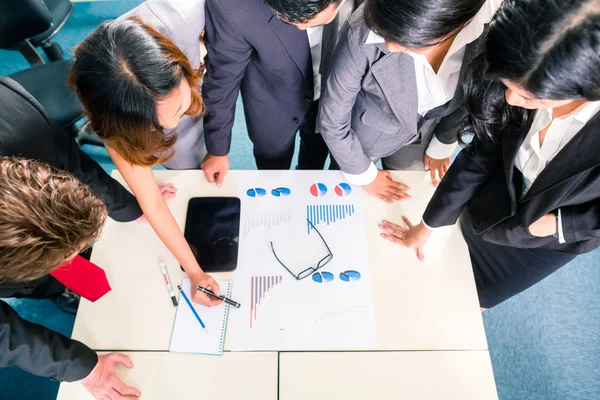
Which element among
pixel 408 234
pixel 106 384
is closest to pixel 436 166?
pixel 408 234

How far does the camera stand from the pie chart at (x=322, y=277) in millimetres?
1176

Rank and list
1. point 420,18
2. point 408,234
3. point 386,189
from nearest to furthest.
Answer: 1. point 420,18
2. point 408,234
3. point 386,189

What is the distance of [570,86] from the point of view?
0.66m

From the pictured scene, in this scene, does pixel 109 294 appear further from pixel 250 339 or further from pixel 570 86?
pixel 570 86

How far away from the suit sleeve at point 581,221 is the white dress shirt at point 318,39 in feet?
2.46

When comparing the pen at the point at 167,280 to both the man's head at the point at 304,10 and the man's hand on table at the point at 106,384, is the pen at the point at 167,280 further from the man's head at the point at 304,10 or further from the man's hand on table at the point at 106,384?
the man's head at the point at 304,10

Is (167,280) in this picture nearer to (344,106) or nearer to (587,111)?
(344,106)

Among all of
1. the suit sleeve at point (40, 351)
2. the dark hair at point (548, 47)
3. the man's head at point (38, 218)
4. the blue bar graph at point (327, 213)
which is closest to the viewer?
the dark hair at point (548, 47)

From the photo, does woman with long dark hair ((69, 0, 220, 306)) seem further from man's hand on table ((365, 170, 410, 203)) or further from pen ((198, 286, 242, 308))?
man's hand on table ((365, 170, 410, 203))

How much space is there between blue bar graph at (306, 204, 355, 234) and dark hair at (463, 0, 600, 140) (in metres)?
0.63

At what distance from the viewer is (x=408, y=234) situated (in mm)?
1236

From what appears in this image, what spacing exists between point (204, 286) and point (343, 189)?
1.74 feet

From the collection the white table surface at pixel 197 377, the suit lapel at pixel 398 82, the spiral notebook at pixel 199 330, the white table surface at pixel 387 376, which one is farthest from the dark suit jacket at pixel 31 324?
the suit lapel at pixel 398 82

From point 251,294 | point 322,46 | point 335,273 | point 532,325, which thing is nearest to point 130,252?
point 251,294
